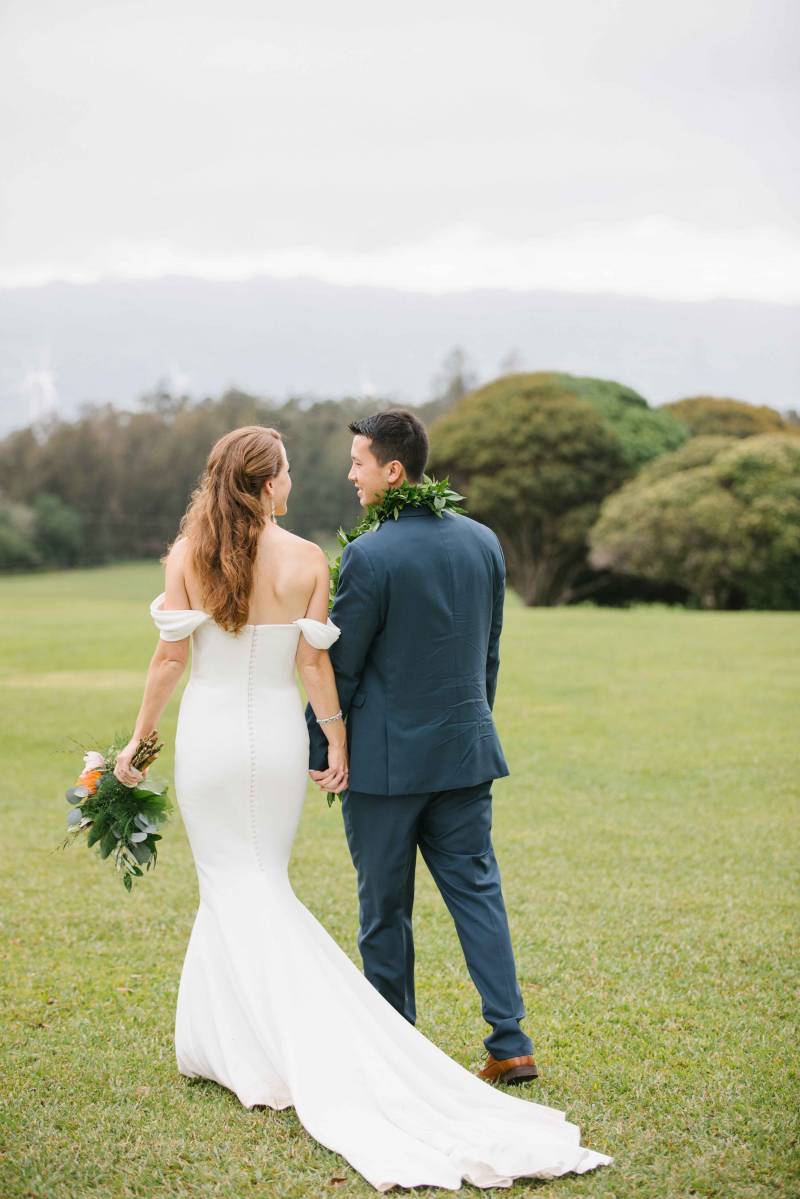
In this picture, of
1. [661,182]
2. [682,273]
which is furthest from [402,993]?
[682,273]

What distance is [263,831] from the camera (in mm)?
4316

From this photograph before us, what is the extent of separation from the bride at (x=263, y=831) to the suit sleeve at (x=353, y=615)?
5 cm

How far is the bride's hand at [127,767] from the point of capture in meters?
4.39

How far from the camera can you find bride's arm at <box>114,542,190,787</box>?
4191 mm

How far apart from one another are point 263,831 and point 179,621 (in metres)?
0.79

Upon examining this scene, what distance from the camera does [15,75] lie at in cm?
8844

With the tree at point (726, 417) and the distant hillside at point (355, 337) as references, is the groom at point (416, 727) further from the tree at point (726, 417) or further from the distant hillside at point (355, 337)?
the distant hillside at point (355, 337)

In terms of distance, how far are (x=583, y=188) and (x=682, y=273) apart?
167 ft

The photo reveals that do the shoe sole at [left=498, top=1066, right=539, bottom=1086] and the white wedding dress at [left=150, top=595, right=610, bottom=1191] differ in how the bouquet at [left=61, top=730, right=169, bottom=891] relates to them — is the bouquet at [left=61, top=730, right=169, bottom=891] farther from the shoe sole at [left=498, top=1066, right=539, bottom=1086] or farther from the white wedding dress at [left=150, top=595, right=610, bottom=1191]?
the shoe sole at [left=498, top=1066, right=539, bottom=1086]

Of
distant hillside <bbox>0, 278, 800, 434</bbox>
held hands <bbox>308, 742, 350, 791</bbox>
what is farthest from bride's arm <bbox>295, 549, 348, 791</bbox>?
distant hillside <bbox>0, 278, 800, 434</bbox>

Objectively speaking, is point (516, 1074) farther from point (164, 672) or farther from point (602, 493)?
point (602, 493)

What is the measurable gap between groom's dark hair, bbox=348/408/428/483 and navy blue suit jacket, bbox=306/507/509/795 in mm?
186

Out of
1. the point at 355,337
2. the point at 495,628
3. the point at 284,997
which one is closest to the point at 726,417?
the point at 495,628

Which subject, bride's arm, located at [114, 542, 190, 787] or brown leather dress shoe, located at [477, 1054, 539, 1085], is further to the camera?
brown leather dress shoe, located at [477, 1054, 539, 1085]
